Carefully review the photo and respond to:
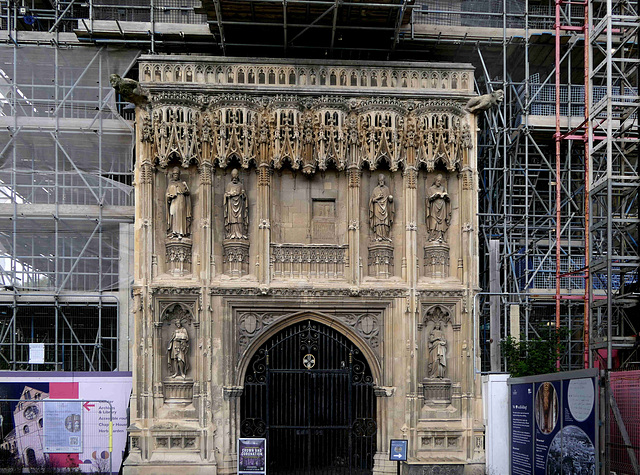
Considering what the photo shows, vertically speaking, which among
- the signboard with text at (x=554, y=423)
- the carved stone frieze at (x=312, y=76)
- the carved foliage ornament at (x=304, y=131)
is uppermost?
the carved stone frieze at (x=312, y=76)

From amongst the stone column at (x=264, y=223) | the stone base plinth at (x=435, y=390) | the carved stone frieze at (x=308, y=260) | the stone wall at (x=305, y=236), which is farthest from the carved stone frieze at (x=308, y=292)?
the stone base plinth at (x=435, y=390)

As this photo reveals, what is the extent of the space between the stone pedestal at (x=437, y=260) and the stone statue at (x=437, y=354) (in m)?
1.23

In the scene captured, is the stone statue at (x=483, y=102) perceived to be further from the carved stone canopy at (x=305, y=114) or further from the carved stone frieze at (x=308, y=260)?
the carved stone frieze at (x=308, y=260)

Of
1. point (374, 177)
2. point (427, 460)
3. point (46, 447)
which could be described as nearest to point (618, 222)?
point (374, 177)

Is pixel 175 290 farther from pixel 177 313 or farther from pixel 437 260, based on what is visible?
pixel 437 260

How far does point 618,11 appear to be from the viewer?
1912 centimetres

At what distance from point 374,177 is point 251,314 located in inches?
167

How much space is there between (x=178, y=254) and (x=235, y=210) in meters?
1.61

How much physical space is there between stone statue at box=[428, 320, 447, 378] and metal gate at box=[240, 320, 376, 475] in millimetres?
1505

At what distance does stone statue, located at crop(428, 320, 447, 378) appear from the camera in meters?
17.4

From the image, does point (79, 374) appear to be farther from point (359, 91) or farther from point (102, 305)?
point (359, 91)

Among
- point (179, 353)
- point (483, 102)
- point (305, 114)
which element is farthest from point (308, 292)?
point (483, 102)

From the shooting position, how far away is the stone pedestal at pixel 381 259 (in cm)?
1769

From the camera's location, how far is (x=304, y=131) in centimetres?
1772
